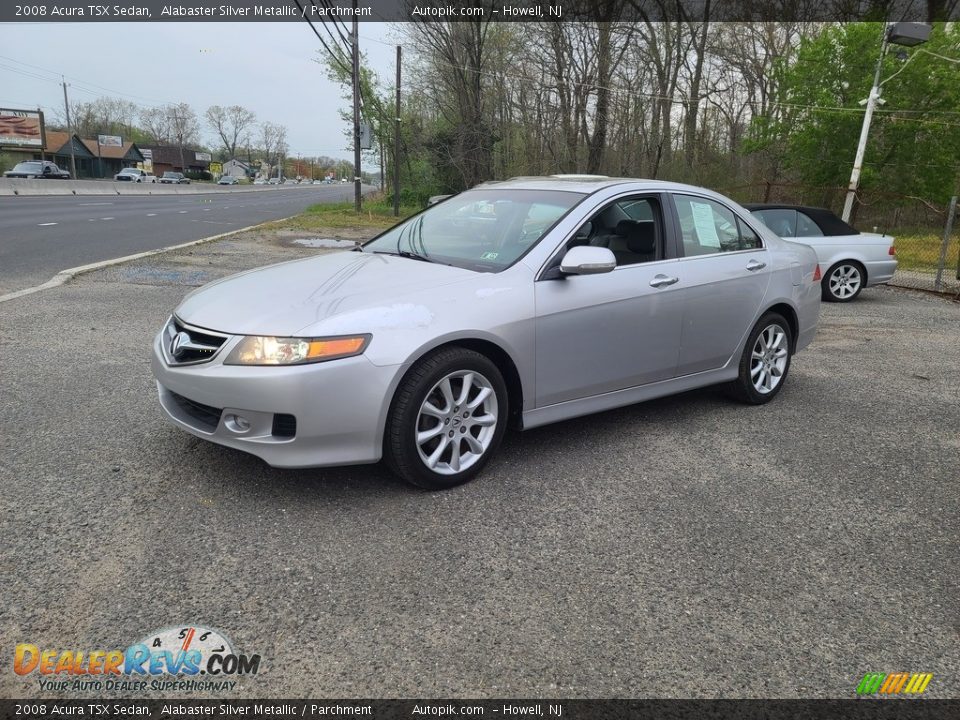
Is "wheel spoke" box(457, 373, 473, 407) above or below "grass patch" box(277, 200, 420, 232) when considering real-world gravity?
above

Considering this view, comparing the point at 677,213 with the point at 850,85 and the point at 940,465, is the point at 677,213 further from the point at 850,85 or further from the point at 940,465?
the point at 850,85

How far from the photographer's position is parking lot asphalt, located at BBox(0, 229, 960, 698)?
2.37 m

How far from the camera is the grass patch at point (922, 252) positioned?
57.0 feet

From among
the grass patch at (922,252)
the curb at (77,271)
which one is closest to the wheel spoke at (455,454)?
the curb at (77,271)

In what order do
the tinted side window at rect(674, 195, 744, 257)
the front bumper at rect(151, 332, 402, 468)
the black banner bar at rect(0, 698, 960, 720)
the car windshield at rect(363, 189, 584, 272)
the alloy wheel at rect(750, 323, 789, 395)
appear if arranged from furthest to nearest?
the alloy wheel at rect(750, 323, 789, 395)
the tinted side window at rect(674, 195, 744, 257)
the car windshield at rect(363, 189, 584, 272)
the front bumper at rect(151, 332, 402, 468)
the black banner bar at rect(0, 698, 960, 720)

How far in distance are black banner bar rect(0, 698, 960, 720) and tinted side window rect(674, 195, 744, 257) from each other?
304 centimetres

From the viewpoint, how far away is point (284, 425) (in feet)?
10.6

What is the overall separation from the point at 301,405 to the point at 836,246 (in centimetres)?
995

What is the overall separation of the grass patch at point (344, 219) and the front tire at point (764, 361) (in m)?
13.6

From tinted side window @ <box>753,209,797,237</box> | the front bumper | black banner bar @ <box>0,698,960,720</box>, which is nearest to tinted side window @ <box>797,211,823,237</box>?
tinted side window @ <box>753,209,797,237</box>

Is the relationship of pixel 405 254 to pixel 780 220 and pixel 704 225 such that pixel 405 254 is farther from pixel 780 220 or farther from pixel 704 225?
pixel 780 220

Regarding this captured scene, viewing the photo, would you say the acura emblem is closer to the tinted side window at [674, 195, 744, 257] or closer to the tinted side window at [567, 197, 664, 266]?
the tinted side window at [567, 197, 664, 266]

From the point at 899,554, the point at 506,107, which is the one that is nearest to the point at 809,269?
the point at 899,554

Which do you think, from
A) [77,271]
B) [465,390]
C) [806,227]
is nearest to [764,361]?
[465,390]
